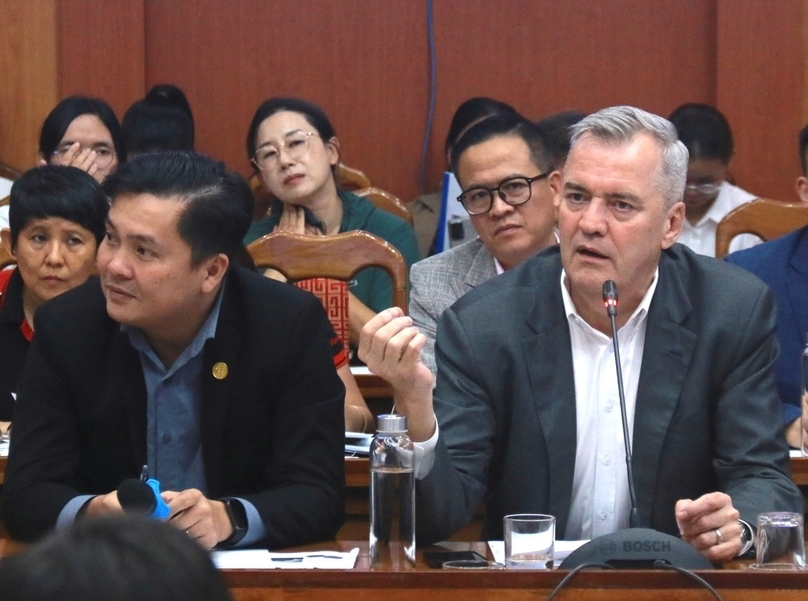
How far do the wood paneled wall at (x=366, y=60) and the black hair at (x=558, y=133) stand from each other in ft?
3.72

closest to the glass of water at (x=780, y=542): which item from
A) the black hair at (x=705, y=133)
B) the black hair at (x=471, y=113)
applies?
the black hair at (x=705, y=133)

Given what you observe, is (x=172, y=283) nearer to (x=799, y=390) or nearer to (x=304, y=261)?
(x=304, y=261)

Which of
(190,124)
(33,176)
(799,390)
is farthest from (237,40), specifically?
(799,390)

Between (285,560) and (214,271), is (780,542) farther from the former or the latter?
(214,271)

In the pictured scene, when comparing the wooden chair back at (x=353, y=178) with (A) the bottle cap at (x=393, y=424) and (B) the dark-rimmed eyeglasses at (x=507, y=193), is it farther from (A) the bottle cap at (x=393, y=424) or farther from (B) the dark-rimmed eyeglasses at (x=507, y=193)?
(A) the bottle cap at (x=393, y=424)

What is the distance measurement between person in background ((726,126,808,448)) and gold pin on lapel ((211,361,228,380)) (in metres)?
1.20

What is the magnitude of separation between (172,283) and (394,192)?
8.83ft

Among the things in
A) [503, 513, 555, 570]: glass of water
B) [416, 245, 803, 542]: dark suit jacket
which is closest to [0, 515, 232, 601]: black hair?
[503, 513, 555, 570]: glass of water

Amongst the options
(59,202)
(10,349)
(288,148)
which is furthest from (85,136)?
(10,349)

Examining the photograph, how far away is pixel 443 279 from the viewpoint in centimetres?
306

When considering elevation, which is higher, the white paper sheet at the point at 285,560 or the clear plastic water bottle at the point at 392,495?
the clear plastic water bottle at the point at 392,495

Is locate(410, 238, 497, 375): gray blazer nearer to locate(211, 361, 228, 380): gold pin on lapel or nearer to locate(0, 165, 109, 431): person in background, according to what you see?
locate(0, 165, 109, 431): person in background

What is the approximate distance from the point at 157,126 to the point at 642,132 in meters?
2.33

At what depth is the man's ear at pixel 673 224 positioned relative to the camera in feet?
6.90
